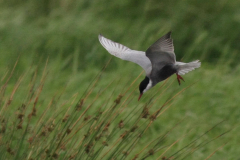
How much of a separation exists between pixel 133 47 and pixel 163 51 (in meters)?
2.28

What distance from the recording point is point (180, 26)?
4.70 meters

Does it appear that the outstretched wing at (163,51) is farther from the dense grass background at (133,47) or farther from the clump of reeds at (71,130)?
the dense grass background at (133,47)

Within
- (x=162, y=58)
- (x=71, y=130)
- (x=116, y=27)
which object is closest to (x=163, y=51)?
(x=162, y=58)

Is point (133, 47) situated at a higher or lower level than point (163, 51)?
lower

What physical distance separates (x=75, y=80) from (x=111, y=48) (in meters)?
1.56

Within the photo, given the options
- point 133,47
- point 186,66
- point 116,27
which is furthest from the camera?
point 116,27

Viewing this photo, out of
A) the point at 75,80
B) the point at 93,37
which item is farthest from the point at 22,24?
the point at 75,80

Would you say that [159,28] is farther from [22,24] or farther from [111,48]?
[111,48]

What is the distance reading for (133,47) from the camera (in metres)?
4.18

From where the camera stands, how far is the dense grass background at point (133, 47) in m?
3.62

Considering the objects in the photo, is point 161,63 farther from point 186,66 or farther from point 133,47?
point 133,47

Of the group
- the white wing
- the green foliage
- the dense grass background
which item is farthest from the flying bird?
the green foliage

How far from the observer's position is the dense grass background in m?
3.62

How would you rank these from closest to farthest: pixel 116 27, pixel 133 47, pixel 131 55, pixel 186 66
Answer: pixel 186 66
pixel 131 55
pixel 133 47
pixel 116 27
